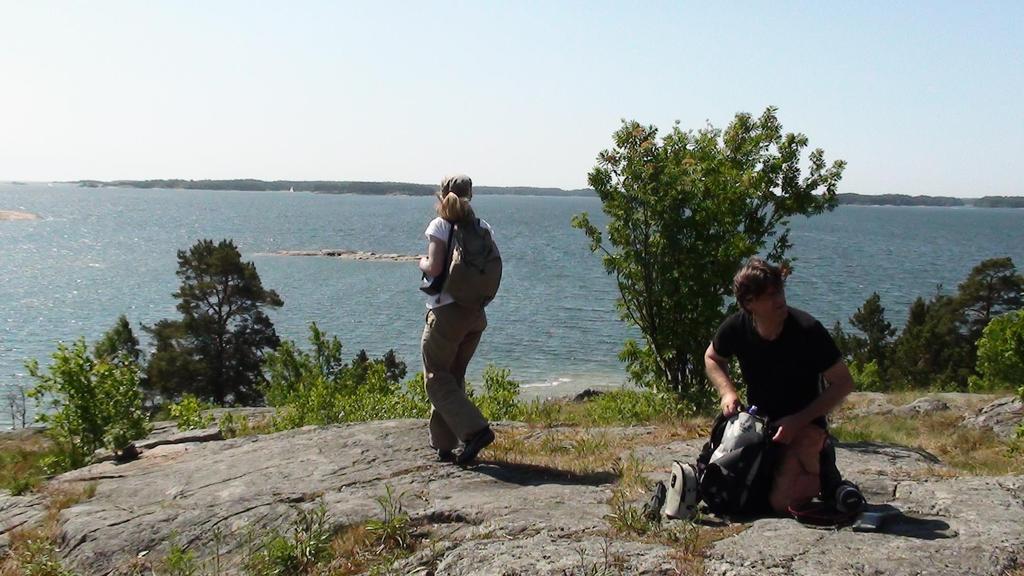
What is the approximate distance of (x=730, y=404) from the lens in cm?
495

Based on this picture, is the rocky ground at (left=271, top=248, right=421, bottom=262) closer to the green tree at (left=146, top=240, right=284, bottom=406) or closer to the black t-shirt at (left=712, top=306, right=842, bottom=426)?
the green tree at (left=146, top=240, right=284, bottom=406)

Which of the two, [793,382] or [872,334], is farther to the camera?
[872,334]

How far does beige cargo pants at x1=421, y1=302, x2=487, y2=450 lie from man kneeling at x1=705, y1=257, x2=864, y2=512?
196 centimetres

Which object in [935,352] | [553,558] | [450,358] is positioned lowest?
[935,352]

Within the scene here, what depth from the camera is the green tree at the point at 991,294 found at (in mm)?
37625

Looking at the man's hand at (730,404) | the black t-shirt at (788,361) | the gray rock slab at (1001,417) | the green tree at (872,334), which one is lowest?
the green tree at (872,334)

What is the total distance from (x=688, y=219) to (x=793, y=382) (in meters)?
6.78

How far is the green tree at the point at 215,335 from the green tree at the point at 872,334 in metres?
22.2

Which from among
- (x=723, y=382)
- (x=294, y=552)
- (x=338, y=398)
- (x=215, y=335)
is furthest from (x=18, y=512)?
(x=215, y=335)

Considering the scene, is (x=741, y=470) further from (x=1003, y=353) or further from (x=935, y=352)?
(x=935, y=352)

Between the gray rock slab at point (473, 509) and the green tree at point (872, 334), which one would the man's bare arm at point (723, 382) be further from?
the green tree at point (872, 334)

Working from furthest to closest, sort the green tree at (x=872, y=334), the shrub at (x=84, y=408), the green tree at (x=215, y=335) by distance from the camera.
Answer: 1. the green tree at (x=872, y=334)
2. the green tree at (x=215, y=335)
3. the shrub at (x=84, y=408)

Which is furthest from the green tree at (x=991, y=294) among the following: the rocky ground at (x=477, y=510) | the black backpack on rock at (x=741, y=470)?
the black backpack on rock at (x=741, y=470)

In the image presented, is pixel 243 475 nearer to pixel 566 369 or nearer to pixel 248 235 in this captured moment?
pixel 566 369
